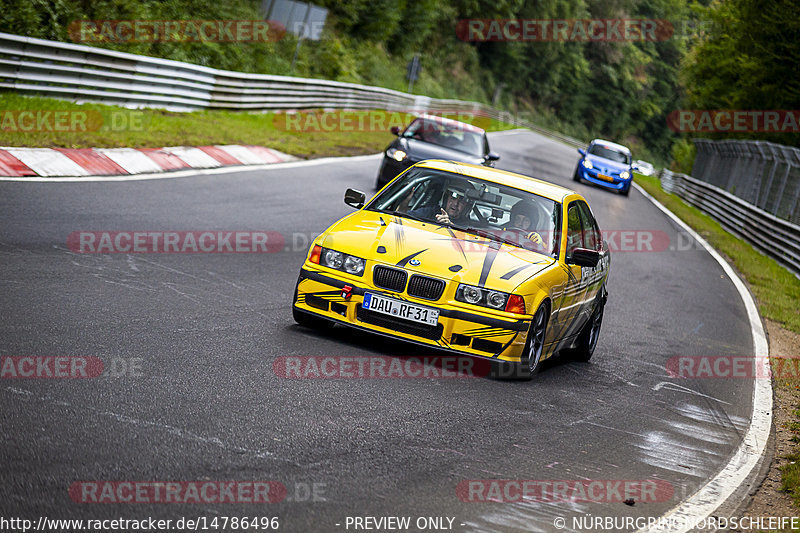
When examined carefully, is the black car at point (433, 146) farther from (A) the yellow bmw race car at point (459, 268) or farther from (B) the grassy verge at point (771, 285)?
(A) the yellow bmw race car at point (459, 268)

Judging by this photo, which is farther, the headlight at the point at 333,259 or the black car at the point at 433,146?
the black car at the point at 433,146

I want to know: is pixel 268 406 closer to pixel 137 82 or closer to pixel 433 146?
pixel 433 146

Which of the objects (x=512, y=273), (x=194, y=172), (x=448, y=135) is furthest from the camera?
(x=448, y=135)

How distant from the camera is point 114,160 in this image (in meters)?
14.6

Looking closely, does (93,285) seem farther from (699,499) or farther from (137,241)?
(699,499)

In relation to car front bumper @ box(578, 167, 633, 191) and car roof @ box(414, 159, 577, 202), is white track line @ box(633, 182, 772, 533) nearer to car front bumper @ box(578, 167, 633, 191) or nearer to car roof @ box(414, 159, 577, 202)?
car roof @ box(414, 159, 577, 202)

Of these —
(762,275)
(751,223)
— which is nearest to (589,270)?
(762,275)

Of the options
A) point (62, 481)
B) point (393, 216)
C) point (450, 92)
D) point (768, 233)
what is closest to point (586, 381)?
point (393, 216)

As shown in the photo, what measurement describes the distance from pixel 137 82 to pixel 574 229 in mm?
14282

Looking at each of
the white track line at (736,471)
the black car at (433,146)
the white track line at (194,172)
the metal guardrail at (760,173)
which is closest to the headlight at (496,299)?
the white track line at (736,471)

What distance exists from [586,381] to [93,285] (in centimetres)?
410

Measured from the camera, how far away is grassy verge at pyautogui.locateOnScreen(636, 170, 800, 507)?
23.2ft

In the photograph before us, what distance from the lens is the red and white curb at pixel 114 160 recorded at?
12.8 metres

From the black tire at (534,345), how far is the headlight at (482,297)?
294 mm
